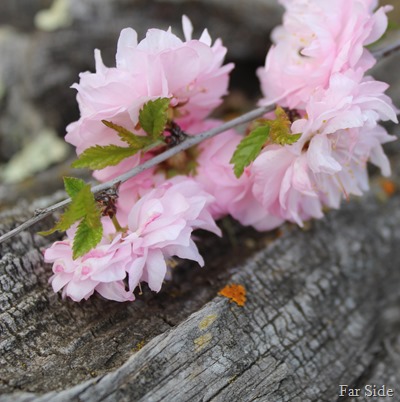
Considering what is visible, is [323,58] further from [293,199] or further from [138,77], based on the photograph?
[138,77]

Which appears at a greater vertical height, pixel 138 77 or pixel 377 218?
pixel 138 77

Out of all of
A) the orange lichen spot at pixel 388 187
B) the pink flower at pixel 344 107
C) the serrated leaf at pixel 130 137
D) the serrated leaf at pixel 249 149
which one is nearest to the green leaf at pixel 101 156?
the serrated leaf at pixel 130 137

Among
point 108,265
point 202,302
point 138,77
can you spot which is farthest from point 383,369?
point 138,77

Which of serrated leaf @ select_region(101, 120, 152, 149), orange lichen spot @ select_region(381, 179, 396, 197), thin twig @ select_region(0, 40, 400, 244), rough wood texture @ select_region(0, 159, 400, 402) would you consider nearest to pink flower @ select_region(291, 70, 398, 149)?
thin twig @ select_region(0, 40, 400, 244)

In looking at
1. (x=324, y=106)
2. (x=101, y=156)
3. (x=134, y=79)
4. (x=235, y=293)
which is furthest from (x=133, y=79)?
(x=235, y=293)

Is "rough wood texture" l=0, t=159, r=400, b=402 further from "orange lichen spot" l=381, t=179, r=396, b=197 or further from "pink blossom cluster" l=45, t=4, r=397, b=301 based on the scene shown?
"orange lichen spot" l=381, t=179, r=396, b=197

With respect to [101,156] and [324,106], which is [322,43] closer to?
[324,106]
